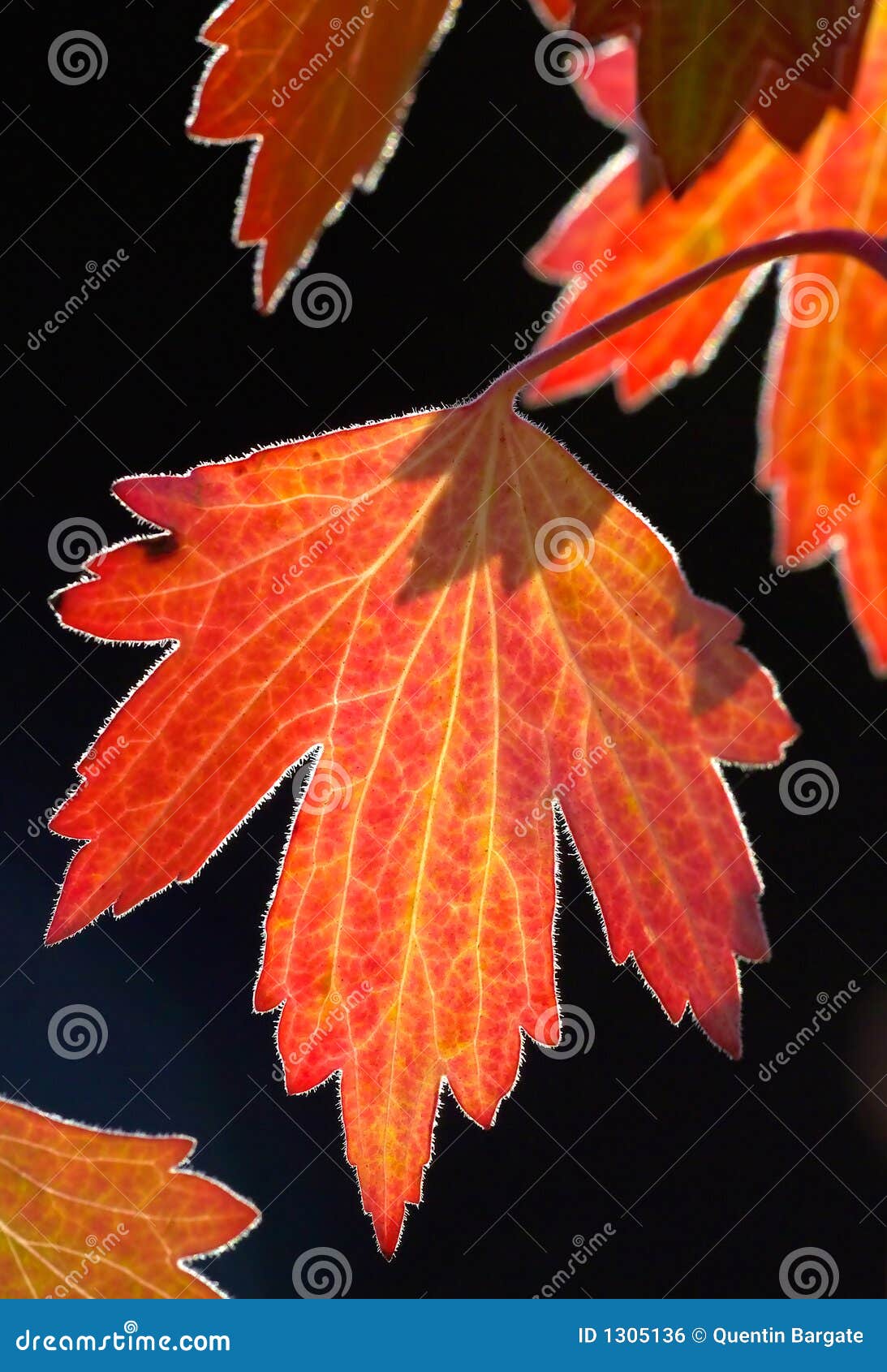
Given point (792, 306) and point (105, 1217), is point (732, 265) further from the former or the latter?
point (105, 1217)

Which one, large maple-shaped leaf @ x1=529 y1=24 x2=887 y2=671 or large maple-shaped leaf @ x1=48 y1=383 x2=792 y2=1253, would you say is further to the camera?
large maple-shaped leaf @ x1=529 y1=24 x2=887 y2=671

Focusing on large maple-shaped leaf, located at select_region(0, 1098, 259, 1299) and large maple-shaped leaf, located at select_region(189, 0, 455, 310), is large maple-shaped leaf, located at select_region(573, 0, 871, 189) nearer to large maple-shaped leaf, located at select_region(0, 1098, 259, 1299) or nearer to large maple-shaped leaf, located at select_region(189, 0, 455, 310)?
large maple-shaped leaf, located at select_region(189, 0, 455, 310)

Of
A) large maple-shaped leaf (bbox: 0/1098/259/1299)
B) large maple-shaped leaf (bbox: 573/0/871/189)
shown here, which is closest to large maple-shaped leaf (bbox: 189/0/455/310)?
large maple-shaped leaf (bbox: 573/0/871/189)

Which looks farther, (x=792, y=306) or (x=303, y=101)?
(x=792, y=306)

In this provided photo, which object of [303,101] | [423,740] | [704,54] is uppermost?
[704,54]

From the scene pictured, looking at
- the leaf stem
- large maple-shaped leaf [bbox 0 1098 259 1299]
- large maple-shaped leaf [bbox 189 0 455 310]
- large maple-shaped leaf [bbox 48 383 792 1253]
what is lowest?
large maple-shaped leaf [bbox 0 1098 259 1299]

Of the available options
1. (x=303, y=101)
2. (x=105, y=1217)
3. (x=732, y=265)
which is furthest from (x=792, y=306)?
(x=105, y=1217)
